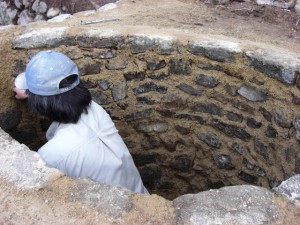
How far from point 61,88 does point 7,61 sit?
3.01 feet

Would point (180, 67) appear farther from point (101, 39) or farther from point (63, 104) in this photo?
point (63, 104)

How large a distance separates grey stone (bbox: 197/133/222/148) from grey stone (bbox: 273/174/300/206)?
61.4 inches

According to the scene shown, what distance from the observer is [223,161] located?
340 centimetres

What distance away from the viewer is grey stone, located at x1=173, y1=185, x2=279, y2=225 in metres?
1.57

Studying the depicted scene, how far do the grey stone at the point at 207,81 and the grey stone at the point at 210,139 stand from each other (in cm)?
44

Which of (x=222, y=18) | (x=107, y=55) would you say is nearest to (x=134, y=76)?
(x=107, y=55)

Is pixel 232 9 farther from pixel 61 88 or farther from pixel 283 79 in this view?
pixel 61 88

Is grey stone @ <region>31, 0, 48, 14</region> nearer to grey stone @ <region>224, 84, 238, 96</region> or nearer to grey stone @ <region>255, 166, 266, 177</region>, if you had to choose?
grey stone @ <region>224, 84, 238, 96</region>

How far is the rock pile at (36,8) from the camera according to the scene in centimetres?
464

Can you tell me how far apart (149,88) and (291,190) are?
68.1 inches

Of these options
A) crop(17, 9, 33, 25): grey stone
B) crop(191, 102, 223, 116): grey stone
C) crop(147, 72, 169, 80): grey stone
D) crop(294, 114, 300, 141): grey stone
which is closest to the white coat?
crop(147, 72, 169, 80): grey stone

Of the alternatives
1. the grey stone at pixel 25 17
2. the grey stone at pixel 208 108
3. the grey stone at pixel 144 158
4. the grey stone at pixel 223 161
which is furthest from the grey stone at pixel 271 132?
the grey stone at pixel 25 17

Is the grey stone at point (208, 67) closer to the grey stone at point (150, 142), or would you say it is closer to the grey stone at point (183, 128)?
the grey stone at point (183, 128)

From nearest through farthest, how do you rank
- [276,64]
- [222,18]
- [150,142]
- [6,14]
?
[276,64]
[222,18]
[150,142]
[6,14]
